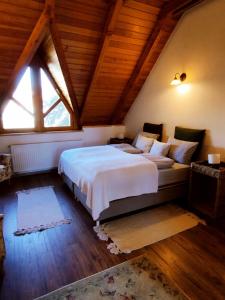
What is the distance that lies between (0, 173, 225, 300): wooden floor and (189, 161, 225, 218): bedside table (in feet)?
0.81

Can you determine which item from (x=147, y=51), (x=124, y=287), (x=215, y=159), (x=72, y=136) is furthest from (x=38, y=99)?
(x=124, y=287)

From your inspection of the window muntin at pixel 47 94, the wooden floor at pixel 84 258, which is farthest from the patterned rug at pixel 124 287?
the window muntin at pixel 47 94

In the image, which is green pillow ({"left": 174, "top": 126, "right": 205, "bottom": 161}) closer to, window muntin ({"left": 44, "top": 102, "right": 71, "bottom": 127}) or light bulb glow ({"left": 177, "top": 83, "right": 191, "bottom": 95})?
light bulb glow ({"left": 177, "top": 83, "right": 191, "bottom": 95})

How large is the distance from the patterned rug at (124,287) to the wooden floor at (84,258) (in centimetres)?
8

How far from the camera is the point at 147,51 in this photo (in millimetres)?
3865

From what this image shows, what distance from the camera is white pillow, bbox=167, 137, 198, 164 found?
325 centimetres

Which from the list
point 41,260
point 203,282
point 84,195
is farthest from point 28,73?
point 203,282

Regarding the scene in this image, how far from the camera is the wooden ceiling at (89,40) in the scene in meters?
2.85

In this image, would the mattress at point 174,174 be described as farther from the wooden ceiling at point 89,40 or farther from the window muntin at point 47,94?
the window muntin at point 47,94

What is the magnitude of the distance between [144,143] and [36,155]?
7.29 ft

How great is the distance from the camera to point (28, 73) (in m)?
4.24

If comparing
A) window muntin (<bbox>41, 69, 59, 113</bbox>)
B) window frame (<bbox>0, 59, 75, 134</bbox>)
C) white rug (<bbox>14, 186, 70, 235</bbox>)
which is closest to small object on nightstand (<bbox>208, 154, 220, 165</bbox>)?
white rug (<bbox>14, 186, 70, 235</bbox>)

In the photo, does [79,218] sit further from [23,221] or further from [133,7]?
[133,7]

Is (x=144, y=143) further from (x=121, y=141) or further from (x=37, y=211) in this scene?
(x=37, y=211)
